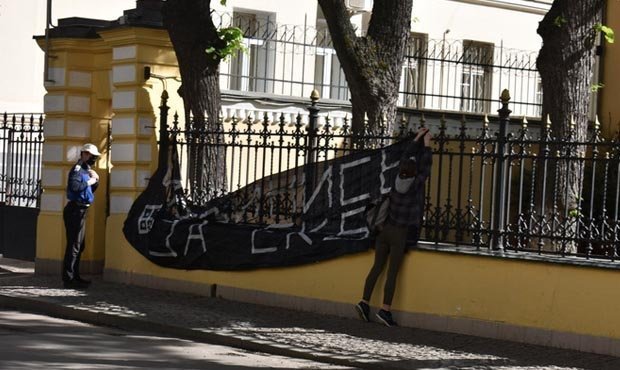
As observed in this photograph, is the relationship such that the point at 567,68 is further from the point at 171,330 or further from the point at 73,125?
the point at 73,125

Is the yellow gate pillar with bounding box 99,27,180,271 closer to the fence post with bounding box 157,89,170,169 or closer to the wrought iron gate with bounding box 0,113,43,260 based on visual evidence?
the fence post with bounding box 157,89,170,169

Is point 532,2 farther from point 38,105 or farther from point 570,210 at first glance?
point 570,210

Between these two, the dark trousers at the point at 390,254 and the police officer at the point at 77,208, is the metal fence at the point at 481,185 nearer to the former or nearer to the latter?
the dark trousers at the point at 390,254

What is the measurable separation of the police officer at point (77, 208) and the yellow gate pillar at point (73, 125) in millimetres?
1516

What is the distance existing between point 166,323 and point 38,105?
1435cm

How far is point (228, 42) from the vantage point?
17.5 meters

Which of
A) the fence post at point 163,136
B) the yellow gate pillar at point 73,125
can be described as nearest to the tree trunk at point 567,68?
the fence post at point 163,136

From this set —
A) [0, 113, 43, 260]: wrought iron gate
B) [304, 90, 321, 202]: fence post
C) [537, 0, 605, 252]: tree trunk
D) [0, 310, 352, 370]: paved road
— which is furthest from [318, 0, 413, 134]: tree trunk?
[0, 113, 43, 260]: wrought iron gate

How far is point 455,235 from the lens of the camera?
1455 centimetres

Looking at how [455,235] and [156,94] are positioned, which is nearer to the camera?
[455,235]

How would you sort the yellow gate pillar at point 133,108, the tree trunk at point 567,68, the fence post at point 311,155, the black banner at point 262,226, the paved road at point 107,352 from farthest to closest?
the yellow gate pillar at point 133,108, the fence post at point 311,155, the tree trunk at point 567,68, the black banner at point 262,226, the paved road at point 107,352

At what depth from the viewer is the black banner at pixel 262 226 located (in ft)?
50.5

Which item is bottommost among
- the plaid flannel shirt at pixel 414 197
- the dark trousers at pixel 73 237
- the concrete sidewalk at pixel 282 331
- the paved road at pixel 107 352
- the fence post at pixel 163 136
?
the paved road at pixel 107 352

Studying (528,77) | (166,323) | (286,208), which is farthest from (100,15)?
(166,323)
